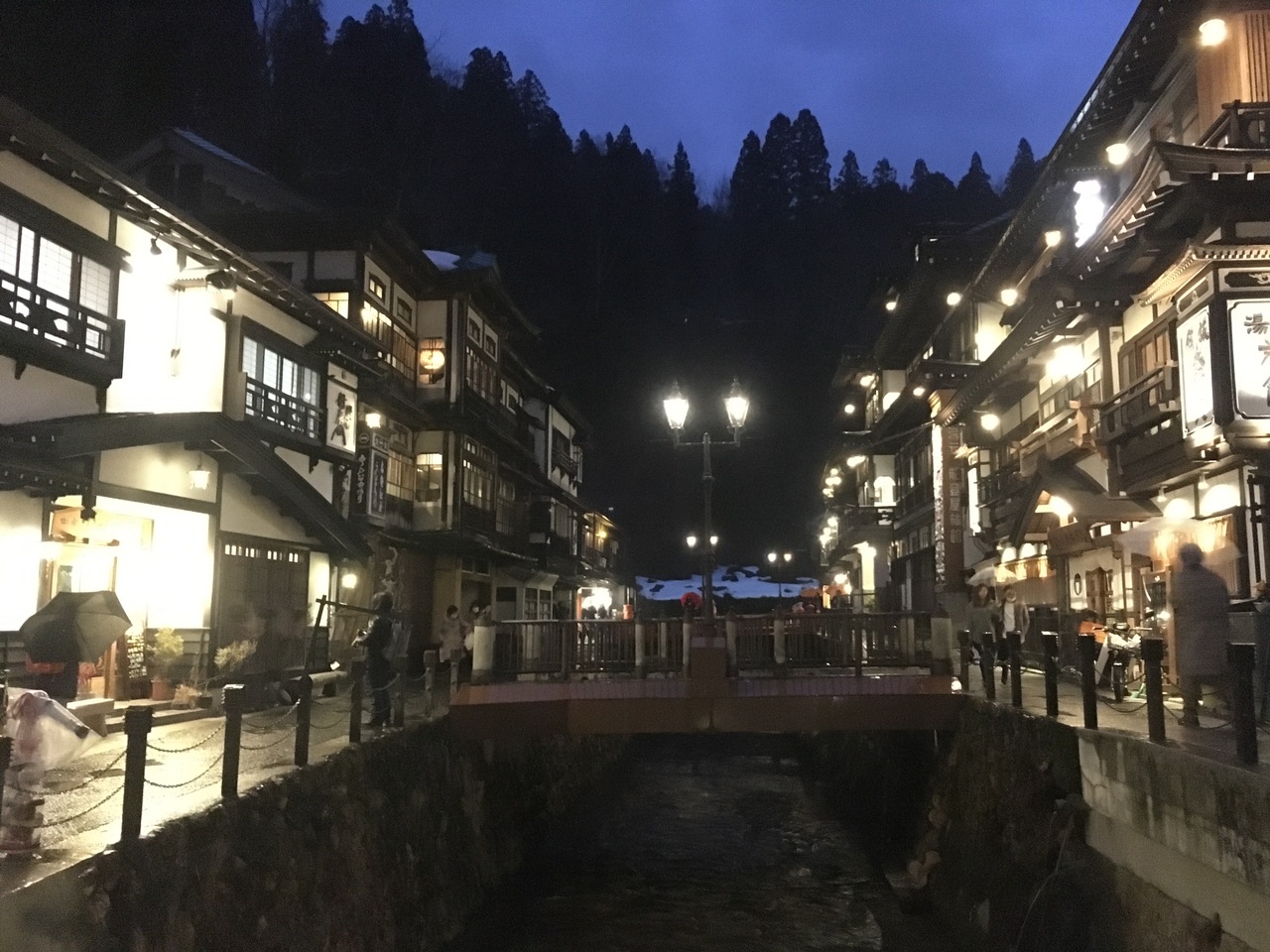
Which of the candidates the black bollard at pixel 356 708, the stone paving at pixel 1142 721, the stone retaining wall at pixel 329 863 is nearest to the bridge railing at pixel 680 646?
the stone paving at pixel 1142 721

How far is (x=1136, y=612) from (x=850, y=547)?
107 feet

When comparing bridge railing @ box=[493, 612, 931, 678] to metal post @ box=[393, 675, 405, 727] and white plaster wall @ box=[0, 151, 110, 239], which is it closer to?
metal post @ box=[393, 675, 405, 727]

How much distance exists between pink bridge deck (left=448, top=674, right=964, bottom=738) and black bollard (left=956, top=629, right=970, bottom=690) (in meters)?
1.10

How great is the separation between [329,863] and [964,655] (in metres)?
12.0

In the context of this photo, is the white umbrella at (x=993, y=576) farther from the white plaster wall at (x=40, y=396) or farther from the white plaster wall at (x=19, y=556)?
the white plaster wall at (x=19, y=556)

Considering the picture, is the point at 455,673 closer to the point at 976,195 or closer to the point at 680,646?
the point at 680,646

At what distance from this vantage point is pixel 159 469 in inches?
647

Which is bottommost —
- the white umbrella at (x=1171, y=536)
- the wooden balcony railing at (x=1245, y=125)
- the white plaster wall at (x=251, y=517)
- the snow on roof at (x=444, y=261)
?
the white umbrella at (x=1171, y=536)

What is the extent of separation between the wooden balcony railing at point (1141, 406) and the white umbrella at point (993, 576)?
768 cm

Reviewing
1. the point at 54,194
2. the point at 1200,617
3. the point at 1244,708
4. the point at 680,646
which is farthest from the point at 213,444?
the point at 1244,708

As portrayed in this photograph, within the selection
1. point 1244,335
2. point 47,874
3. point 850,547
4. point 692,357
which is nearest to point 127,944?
point 47,874

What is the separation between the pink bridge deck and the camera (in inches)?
615

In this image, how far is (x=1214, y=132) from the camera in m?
14.4

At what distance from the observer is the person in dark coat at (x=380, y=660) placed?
47.3 ft
